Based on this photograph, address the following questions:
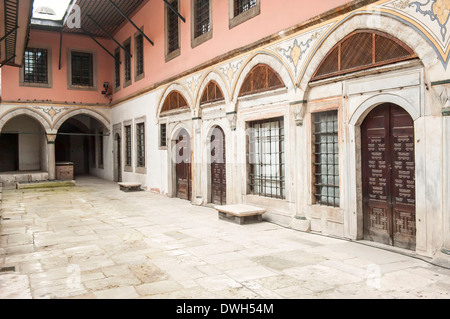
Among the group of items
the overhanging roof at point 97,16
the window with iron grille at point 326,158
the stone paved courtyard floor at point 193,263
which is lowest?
the stone paved courtyard floor at point 193,263

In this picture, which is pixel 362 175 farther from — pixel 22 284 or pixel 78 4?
pixel 78 4

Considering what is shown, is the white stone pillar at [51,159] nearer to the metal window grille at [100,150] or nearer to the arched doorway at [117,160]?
the arched doorway at [117,160]

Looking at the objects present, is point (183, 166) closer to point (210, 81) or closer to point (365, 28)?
point (210, 81)

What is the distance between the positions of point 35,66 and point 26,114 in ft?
6.58

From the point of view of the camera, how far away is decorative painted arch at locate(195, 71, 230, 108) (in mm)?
8438

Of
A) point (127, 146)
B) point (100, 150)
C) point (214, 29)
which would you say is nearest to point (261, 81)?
point (214, 29)

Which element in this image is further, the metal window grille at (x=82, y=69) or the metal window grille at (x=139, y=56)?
the metal window grille at (x=82, y=69)

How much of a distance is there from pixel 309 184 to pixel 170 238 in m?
2.39

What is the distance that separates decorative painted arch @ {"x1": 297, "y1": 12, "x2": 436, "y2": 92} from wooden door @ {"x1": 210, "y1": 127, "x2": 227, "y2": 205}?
3076mm

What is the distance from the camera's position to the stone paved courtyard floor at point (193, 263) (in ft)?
11.9

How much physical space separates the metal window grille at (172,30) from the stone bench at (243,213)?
5705mm

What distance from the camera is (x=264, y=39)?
7.13 metres

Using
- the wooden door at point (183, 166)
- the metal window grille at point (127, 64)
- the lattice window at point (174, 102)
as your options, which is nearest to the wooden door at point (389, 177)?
the wooden door at point (183, 166)
